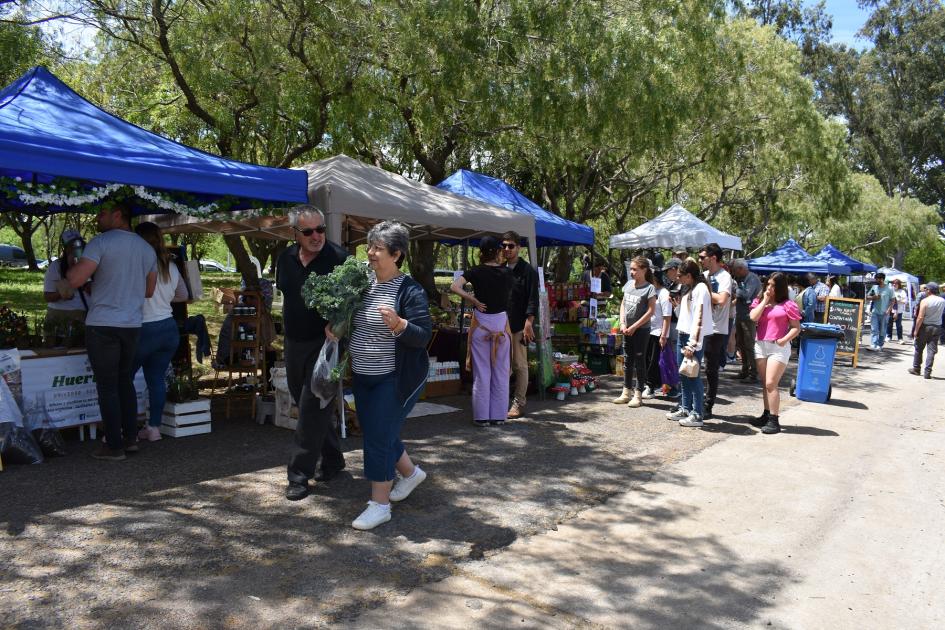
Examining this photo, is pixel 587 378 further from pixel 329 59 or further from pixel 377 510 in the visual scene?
pixel 329 59

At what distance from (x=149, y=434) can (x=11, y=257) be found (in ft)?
219

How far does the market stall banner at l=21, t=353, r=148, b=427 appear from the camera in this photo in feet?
19.1

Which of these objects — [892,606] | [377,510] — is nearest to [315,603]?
[377,510]

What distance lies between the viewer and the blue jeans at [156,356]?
19.4 ft

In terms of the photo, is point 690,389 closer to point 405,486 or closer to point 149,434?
point 405,486

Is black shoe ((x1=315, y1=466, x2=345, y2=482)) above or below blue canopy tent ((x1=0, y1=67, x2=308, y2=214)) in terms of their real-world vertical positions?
below

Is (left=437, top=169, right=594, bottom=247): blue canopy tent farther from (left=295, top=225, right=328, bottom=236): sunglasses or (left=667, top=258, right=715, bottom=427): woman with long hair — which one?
(left=295, top=225, right=328, bottom=236): sunglasses

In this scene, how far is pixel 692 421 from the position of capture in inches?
297

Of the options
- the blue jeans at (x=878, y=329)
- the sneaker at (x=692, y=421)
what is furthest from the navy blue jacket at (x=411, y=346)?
the blue jeans at (x=878, y=329)

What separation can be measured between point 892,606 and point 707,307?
3951 mm

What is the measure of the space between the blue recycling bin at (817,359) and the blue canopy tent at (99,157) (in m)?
6.86

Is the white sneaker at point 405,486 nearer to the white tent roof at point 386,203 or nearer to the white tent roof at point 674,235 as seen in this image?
the white tent roof at point 386,203

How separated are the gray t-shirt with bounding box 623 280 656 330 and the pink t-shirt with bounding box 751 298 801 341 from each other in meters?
1.24

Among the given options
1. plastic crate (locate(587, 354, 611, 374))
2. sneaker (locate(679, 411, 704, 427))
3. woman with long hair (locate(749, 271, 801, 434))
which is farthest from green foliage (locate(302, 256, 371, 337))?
plastic crate (locate(587, 354, 611, 374))
